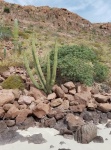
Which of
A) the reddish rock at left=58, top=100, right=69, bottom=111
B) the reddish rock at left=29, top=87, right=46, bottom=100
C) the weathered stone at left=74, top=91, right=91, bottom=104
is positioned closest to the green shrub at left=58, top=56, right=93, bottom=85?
the weathered stone at left=74, top=91, right=91, bottom=104

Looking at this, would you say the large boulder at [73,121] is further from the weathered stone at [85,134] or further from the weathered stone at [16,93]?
the weathered stone at [16,93]

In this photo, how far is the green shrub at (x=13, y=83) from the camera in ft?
30.0

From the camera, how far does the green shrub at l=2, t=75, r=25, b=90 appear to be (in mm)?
9148

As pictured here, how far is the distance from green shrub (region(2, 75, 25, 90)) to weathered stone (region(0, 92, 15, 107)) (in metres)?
1.06

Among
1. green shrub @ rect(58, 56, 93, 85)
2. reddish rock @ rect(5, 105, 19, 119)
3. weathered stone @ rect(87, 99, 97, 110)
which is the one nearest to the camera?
reddish rock @ rect(5, 105, 19, 119)

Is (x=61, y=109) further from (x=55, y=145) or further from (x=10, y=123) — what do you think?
(x=55, y=145)

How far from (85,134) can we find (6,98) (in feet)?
7.47

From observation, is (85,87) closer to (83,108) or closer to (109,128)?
(83,108)

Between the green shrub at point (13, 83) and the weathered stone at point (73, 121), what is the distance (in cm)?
213

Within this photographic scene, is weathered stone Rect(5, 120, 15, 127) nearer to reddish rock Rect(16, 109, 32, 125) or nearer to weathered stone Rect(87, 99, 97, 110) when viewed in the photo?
reddish rock Rect(16, 109, 32, 125)

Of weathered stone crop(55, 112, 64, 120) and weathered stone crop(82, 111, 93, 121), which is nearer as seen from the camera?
weathered stone crop(55, 112, 64, 120)

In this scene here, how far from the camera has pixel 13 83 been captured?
924 centimetres

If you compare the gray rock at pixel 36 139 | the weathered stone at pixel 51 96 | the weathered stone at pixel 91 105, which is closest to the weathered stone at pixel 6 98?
the weathered stone at pixel 51 96

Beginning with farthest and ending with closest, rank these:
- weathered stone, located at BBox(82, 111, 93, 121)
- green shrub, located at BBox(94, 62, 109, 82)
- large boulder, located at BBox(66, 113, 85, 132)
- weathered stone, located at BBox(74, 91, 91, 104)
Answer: green shrub, located at BBox(94, 62, 109, 82) → weathered stone, located at BBox(74, 91, 91, 104) → weathered stone, located at BBox(82, 111, 93, 121) → large boulder, located at BBox(66, 113, 85, 132)
